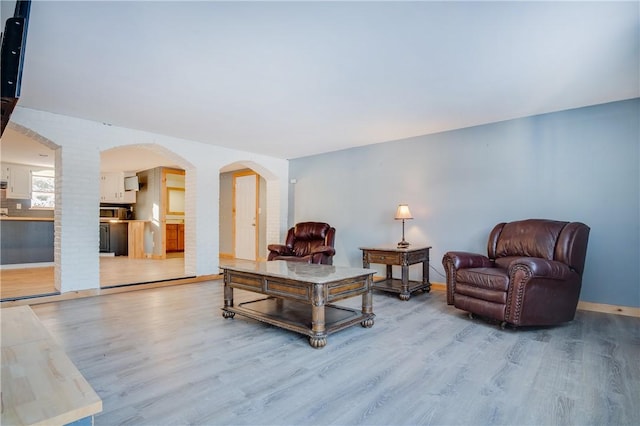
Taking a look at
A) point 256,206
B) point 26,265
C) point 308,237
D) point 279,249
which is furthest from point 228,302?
point 26,265

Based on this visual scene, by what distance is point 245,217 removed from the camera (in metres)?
7.94

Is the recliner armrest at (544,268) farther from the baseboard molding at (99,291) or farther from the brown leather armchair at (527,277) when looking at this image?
the baseboard molding at (99,291)

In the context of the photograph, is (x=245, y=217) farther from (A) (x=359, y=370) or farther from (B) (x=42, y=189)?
(A) (x=359, y=370)

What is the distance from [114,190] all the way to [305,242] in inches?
256

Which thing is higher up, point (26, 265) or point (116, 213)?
point (116, 213)

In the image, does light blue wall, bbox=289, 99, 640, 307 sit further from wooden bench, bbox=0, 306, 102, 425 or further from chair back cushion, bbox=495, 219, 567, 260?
wooden bench, bbox=0, 306, 102, 425

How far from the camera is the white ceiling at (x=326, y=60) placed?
2.09m

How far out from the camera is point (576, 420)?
5.50 feet

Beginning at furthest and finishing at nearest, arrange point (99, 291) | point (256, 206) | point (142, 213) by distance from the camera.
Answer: point (142, 213), point (256, 206), point (99, 291)

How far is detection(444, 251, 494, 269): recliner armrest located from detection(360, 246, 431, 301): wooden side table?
696 millimetres

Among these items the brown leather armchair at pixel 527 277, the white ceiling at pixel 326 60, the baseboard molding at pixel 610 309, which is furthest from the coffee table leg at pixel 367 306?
the baseboard molding at pixel 610 309

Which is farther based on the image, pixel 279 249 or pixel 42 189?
pixel 42 189

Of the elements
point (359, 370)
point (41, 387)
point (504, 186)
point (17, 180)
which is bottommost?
point (359, 370)

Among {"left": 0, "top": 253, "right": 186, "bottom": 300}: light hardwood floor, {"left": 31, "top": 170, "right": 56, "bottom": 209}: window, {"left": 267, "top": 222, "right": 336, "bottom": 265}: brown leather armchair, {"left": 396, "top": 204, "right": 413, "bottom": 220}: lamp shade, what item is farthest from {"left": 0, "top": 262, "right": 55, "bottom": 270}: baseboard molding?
{"left": 396, "top": 204, "right": 413, "bottom": 220}: lamp shade
